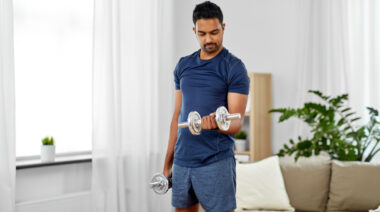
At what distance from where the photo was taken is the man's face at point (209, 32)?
1.43 m

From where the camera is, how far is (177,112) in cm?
166

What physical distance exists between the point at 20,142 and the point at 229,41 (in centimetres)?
222

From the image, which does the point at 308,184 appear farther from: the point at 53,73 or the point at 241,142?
the point at 53,73

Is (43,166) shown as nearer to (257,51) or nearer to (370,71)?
(257,51)

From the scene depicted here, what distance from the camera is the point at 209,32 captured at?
1.44 meters

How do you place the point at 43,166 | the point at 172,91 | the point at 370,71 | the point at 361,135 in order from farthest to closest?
the point at 172,91 → the point at 370,71 → the point at 361,135 → the point at 43,166

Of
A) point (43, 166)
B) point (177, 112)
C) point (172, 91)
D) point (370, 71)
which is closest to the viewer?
point (177, 112)

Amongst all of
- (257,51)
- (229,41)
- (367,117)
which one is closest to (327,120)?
(367,117)

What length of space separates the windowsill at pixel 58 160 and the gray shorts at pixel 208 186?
1589 mm

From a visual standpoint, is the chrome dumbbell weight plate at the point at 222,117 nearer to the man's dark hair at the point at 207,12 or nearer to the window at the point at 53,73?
the man's dark hair at the point at 207,12

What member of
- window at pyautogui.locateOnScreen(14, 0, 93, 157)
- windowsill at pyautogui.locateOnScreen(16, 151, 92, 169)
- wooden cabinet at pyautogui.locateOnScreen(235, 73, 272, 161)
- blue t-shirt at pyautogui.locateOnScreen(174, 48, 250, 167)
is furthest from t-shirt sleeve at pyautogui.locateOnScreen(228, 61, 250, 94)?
wooden cabinet at pyautogui.locateOnScreen(235, 73, 272, 161)

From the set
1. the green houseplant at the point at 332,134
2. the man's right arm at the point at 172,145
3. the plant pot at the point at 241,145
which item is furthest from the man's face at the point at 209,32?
the plant pot at the point at 241,145

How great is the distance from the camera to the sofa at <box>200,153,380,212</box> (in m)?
2.81

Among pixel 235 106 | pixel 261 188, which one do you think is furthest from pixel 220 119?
pixel 261 188
